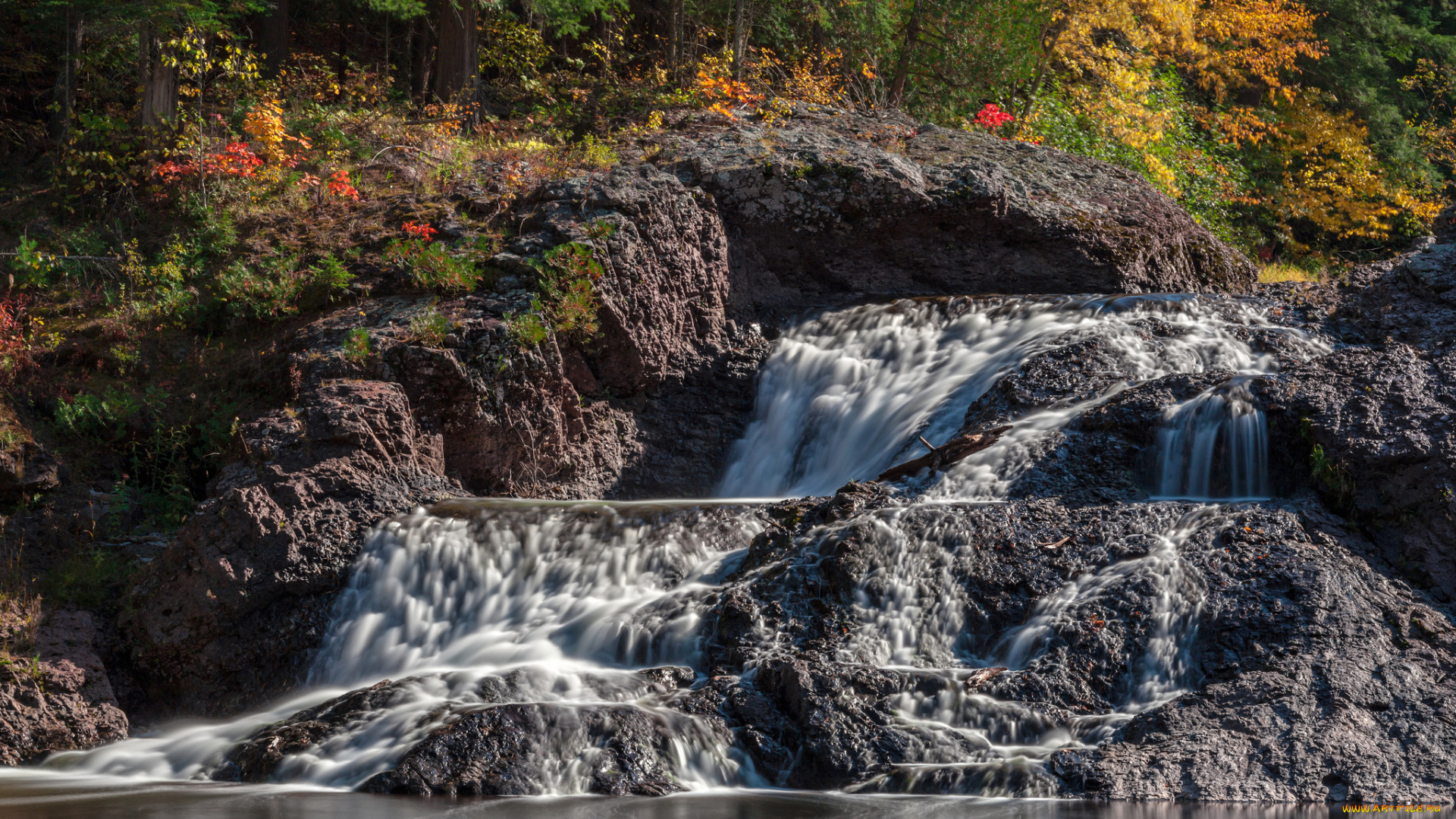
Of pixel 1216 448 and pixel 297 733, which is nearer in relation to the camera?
pixel 297 733

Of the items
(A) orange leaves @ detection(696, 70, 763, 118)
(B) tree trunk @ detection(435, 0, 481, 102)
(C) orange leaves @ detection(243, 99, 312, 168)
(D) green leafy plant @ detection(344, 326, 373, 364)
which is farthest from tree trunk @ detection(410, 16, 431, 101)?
(D) green leafy plant @ detection(344, 326, 373, 364)

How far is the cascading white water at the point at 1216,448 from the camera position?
6.96 meters

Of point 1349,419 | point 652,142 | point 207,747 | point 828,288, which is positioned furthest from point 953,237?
point 207,747

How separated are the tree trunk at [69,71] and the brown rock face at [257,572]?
21.0ft

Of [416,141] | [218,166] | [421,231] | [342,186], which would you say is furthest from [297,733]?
[416,141]

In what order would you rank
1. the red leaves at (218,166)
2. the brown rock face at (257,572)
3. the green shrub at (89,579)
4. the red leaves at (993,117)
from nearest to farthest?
the brown rock face at (257,572)
the green shrub at (89,579)
the red leaves at (218,166)
the red leaves at (993,117)

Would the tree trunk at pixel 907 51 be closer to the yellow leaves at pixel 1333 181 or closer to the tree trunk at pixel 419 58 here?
the tree trunk at pixel 419 58

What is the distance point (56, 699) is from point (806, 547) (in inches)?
187

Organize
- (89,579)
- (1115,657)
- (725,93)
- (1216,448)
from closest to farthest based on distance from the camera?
(1115,657) < (1216,448) < (89,579) < (725,93)

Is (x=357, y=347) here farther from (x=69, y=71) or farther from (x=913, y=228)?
(x=69, y=71)

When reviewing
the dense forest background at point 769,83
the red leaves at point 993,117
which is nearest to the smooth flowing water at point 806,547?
the dense forest background at point 769,83

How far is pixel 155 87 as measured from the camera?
11.6 meters

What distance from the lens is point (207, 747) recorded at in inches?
234

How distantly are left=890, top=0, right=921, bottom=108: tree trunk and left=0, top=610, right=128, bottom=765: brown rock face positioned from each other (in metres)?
13.0
